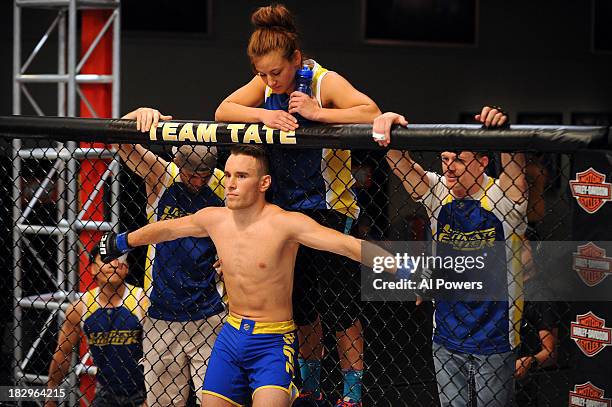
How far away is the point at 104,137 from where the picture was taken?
8.70ft

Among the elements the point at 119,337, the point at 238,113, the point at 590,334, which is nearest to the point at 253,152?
the point at 238,113

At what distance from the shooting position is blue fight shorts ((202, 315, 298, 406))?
2.59 m

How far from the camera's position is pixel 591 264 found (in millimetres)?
2150

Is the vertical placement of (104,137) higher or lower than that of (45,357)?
higher

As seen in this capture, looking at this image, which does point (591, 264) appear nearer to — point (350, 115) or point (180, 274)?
point (350, 115)

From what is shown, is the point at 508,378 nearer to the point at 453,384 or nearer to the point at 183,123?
the point at 453,384

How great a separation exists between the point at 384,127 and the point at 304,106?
288 millimetres

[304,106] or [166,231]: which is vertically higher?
[304,106]

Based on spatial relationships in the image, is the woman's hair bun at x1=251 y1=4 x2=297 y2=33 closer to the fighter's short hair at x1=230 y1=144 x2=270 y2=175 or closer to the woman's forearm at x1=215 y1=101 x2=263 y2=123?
the woman's forearm at x1=215 y1=101 x2=263 y2=123

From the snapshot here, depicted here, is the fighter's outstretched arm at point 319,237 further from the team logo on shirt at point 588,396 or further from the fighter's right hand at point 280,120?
the team logo on shirt at point 588,396

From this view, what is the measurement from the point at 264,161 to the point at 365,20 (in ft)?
24.0

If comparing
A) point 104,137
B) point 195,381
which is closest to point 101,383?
point 195,381

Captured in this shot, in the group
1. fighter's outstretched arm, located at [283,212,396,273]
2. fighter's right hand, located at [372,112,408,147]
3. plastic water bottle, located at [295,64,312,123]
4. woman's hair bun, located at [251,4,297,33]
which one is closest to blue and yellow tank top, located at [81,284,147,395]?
fighter's outstretched arm, located at [283,212,396,273]

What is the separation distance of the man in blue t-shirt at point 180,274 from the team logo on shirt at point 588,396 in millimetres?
1275
